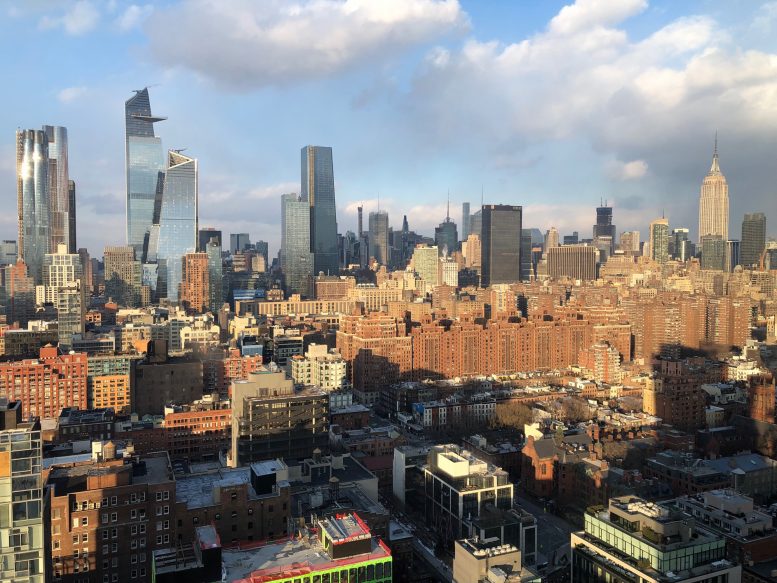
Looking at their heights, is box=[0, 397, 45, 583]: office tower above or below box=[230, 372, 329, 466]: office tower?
above

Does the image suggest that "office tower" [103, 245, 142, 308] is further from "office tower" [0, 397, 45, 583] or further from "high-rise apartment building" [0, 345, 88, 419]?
"office tower" [0, 397, 45, 583]

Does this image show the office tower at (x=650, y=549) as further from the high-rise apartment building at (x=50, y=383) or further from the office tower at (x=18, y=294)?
the office tower at (x=18, y=294)

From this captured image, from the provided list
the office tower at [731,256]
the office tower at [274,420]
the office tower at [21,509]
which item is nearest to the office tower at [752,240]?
the office tower at [731,256]

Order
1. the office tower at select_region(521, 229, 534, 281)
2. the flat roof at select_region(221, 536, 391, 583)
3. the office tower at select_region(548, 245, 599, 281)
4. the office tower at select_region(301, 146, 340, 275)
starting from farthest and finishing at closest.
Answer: the office tower at select_region(301, 146, 340, 275) → the office tower at select_region(521, 229, 534, 281) → the office tower at select_region(548, 245, 599, 281) → the flat roof at select_region(221, 536, 391, 583)

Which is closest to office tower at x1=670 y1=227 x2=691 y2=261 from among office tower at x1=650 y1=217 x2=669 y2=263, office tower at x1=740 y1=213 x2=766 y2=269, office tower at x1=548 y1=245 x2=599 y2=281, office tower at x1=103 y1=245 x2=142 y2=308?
office tower at x1=650 y1=217 x2=669 y2=263

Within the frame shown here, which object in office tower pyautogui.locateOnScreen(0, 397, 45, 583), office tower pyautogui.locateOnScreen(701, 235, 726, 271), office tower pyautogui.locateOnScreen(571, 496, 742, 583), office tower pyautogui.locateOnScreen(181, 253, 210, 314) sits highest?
office tower pyautogui.locateOnScreen(701, 235, 726, 271)

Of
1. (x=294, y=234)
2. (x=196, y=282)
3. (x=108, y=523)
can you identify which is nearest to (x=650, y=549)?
(x=108, y=523)
